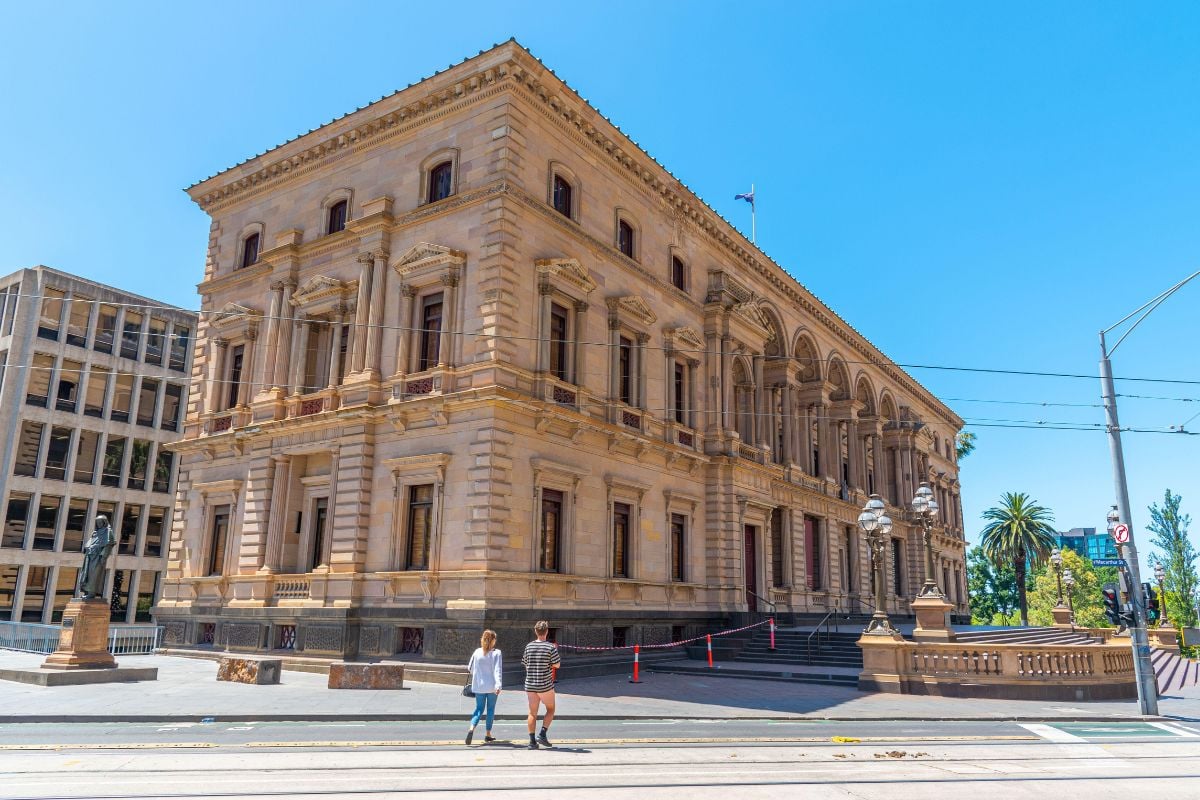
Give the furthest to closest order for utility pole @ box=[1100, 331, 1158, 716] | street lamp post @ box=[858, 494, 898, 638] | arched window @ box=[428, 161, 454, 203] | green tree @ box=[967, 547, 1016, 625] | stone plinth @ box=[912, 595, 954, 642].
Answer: green tree @ box=[967, 547, 1016, 625] < arched window @ box=[428, 161, 454, 203] < street lamp post @ box=[858, 494, 898, 638] < stone plinth @ box=[912, 595, 954, 642] < utility pole @ box=[1100, 331, 1158, 716]

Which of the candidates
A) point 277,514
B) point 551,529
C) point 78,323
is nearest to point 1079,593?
point 551,529

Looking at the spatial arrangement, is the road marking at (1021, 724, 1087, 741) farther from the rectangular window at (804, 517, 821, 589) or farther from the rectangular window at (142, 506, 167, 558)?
the rectangular window at (142, 506, 167, 558)

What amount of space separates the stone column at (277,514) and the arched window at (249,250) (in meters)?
8.42

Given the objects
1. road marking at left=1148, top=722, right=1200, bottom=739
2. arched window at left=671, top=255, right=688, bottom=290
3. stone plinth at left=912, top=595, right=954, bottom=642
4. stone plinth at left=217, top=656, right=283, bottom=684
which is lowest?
road marking at left=1148, top=722, right=1200, bottom=739

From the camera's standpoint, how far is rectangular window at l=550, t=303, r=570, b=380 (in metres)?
25.0

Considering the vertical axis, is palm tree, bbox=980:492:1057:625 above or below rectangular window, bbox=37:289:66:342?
below

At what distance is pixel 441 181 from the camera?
25469 millimetres

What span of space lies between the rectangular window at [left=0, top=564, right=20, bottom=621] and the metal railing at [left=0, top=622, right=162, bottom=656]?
52.0ft

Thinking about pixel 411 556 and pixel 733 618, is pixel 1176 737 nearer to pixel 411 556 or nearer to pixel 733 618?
pixel 733 618

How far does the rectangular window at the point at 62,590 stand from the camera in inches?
1750

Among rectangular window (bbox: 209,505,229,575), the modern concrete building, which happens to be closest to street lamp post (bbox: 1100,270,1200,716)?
rectangular window (bbox: 209,505,229,575)

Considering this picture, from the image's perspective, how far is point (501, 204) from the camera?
75.9 ft

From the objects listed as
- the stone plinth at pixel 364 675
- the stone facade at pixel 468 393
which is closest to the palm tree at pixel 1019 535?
the stone facade at pixel 468 393

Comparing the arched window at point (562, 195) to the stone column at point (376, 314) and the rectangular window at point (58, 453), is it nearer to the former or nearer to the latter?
the stone column at point (376, 314)
